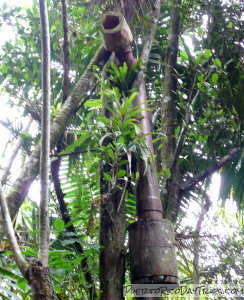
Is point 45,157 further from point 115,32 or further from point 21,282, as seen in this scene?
point 115,32

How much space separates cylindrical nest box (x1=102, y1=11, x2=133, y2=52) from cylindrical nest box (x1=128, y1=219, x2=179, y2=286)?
1.14 m

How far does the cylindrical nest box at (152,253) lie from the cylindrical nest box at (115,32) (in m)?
1.14

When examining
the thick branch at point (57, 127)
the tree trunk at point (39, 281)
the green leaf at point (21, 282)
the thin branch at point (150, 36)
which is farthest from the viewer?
the thin branch at point (150, 36)

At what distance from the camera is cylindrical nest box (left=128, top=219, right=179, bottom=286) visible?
5.02 feet

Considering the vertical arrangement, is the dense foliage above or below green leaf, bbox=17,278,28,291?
above

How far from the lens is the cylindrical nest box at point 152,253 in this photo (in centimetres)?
153

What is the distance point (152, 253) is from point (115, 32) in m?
1.32

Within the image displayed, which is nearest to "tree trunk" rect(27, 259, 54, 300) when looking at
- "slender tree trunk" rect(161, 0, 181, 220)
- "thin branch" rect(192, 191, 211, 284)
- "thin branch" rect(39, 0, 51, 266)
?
"thin branch" rect(39, 0, 51, 266)

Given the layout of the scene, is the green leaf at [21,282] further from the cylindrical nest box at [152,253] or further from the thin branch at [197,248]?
the thin branch at [197,248]

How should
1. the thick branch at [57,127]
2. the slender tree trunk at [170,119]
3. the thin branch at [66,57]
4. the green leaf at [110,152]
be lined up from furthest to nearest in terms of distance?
the thin branch at [66,57] → the slender tree trunk at [170,119] → the green leaf at [110,152] → the thick branch at [57,127]

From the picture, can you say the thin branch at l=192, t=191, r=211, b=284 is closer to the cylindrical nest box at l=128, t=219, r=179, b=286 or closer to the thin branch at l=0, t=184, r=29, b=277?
the cylindrical nest box at l=128, t=219, r=179, b=286

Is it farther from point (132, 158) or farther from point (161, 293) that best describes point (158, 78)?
point (161, 293)

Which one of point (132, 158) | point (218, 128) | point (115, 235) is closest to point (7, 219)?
point (115, 235)

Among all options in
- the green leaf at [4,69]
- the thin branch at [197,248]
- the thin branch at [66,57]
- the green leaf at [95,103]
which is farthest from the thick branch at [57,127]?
the thin branch at [197,248]
